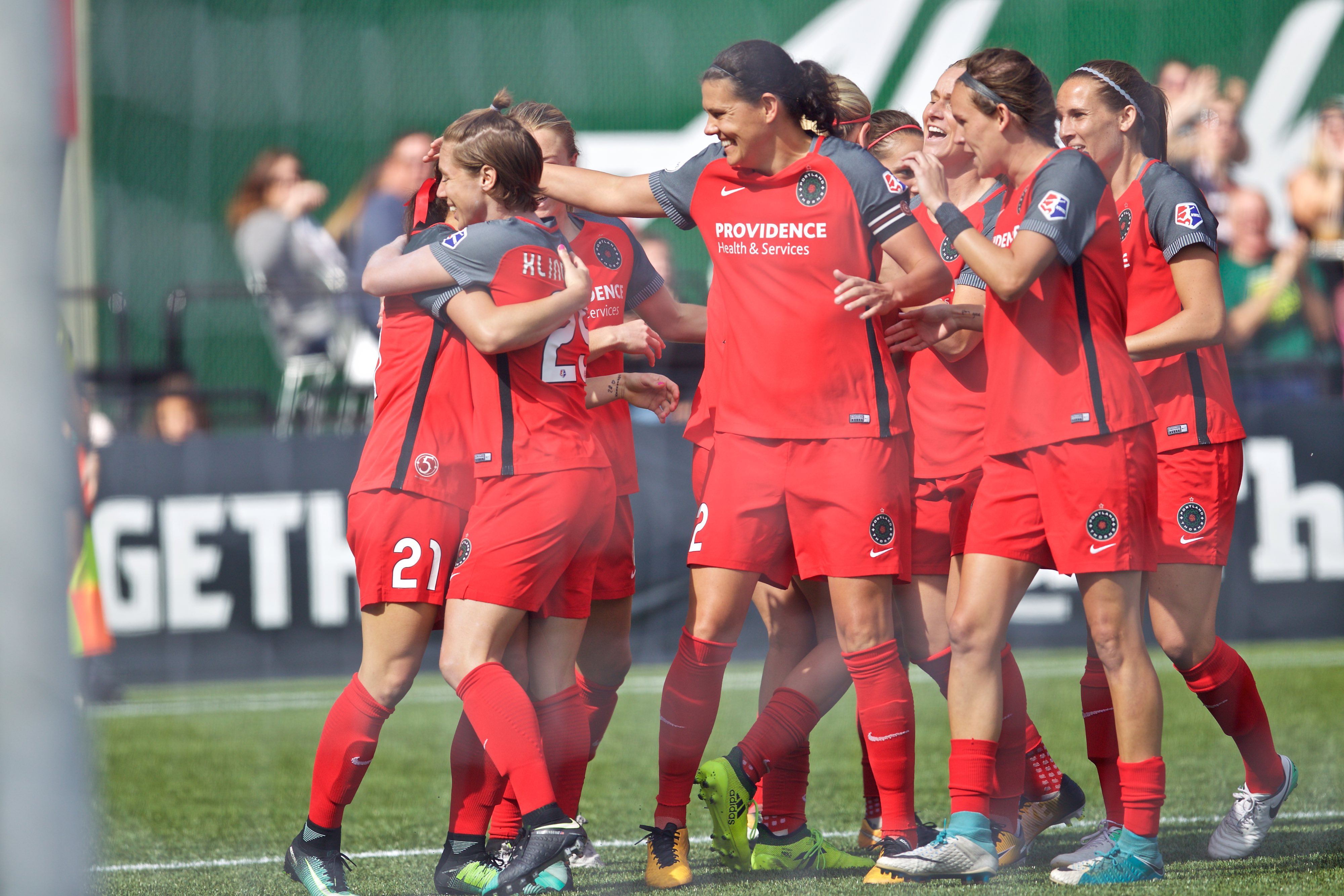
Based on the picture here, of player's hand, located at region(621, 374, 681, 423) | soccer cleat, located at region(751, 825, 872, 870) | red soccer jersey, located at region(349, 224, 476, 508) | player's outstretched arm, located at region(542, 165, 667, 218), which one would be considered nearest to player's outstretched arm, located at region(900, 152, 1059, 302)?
player's outstretched arm, located at region(542, 165, 667, 218)

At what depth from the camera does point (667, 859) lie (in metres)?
3.50

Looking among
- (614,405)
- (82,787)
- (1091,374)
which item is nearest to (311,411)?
(614,405)

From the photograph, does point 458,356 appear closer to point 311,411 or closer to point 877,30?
point 311,411

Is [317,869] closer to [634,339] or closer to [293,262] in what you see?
[634,339]

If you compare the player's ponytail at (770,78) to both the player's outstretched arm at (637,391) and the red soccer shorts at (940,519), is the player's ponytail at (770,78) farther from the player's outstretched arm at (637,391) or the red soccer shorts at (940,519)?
the red soccer shorts at (940,519)

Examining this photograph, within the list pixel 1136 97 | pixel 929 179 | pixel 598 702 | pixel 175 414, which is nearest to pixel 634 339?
pixel 929 179

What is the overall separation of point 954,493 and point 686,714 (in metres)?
0.94

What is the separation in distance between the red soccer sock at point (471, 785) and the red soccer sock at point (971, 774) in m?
1.05

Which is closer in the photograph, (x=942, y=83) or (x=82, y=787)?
(x=82, y=787)

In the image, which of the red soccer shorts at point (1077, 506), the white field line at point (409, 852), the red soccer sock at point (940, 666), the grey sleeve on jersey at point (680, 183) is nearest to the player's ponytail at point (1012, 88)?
the grey sleeve on jersey at point (680, 183)

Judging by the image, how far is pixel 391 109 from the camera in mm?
10680

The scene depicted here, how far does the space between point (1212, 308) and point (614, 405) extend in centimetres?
153

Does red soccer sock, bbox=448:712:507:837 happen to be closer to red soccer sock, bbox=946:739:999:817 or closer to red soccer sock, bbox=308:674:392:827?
red soccer sock, bbox=308:674:392:827

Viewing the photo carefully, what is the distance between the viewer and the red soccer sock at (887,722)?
134 inches
